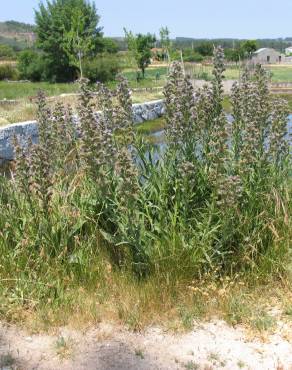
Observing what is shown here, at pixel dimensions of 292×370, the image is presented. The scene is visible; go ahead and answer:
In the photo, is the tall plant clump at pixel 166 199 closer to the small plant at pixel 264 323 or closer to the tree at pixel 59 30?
the small plant at pixel 264 323

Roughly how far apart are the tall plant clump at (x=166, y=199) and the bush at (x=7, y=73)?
57089 mm

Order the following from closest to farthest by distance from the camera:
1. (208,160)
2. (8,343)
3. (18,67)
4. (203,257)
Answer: (8,343)
(203,257)
(208,160)
(18,67)

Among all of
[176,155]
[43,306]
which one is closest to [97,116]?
[176,155]

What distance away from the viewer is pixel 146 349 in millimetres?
3100

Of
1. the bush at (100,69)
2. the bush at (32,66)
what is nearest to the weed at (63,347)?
the bush at (100,69)

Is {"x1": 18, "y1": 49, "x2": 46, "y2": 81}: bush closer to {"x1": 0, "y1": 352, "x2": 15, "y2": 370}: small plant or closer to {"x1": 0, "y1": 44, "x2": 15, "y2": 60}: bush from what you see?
{"x1": 0, "y1": 44, "x2": 15, "y2": 60}: bush

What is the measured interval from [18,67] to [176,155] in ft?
195

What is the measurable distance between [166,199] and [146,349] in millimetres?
1356

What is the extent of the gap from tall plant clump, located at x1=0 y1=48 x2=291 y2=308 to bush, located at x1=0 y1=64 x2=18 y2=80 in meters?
57.1

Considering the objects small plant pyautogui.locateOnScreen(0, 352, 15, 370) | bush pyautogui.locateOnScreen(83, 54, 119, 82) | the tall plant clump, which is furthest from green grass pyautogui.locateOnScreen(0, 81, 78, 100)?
small plant pyautogui.locateOnScreen(0, 352, 15, 370)

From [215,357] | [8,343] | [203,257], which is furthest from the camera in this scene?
[203,257]

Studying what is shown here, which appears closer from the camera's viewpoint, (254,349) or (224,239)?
(254,349)

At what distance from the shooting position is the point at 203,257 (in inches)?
151

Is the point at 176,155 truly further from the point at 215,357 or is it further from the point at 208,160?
the point at 215,357
